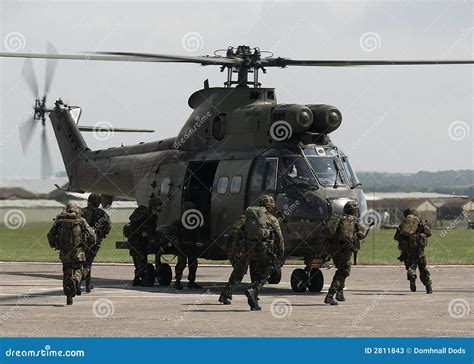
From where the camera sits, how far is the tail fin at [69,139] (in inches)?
1041

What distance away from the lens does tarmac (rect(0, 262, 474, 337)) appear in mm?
13328

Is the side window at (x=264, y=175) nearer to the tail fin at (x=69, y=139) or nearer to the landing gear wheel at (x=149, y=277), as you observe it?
the landing gear wheel at (x=149, y=277)

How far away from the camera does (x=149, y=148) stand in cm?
2297

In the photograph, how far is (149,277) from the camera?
20.9 m

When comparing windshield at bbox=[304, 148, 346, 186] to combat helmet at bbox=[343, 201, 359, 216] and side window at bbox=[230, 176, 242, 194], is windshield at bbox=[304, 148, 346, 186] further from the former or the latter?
combat helmet at bbox=[343, 201, 359, 216]

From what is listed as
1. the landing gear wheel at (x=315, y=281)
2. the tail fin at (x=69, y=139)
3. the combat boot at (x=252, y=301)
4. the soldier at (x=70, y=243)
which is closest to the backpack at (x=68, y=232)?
the soldier at (x=70, y=243)

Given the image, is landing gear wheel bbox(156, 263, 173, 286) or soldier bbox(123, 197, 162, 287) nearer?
soldier bbox(123, 197, 162, 287)

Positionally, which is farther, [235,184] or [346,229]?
[235,184]

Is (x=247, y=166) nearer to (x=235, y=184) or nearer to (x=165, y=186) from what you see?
(x=235, y=184)

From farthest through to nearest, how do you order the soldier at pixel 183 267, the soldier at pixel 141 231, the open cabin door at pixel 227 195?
the soldier at pixel 141 231, the soldier at pixel 183 267, the open cabin door at pixel 227 195

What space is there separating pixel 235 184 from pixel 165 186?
2.30 meters

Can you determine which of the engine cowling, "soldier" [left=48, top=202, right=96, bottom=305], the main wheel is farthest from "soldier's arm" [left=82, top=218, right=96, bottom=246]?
the engine cowling

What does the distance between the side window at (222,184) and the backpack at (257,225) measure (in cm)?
358

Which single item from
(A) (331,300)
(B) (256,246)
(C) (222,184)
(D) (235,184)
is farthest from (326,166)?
(B) (256,246)
